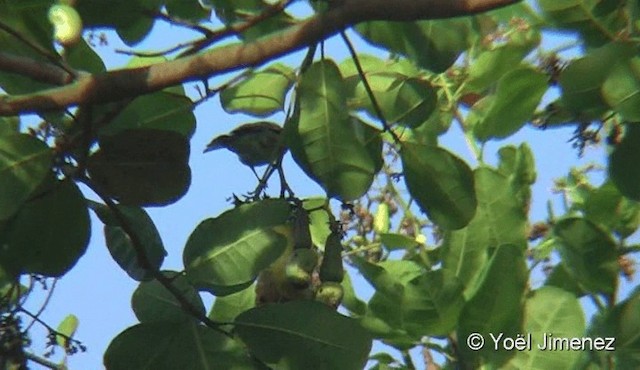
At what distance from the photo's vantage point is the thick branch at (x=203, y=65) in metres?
0.66

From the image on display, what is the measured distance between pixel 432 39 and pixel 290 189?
149 millimetres

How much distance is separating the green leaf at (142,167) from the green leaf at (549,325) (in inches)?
11.3

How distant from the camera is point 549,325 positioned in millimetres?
881

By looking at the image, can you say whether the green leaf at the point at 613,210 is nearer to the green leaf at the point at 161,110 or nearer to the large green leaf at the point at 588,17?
the large green leaf at the point at 588,17

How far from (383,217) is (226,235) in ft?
1.69

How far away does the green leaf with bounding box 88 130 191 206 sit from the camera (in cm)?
79

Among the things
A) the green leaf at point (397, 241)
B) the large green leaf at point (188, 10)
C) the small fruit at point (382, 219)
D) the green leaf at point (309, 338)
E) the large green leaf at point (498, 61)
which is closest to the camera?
the green leaf at point (309, 338)

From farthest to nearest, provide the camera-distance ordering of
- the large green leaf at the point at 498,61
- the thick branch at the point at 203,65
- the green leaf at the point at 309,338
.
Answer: the large green leaf at the point at 498,61, the green leaf at the point at 309,338, the thick branch at the point at 203,65

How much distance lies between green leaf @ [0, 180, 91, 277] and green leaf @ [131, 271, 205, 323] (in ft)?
0.20

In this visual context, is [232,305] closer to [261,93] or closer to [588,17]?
[261,93]

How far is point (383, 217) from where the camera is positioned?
1268mm

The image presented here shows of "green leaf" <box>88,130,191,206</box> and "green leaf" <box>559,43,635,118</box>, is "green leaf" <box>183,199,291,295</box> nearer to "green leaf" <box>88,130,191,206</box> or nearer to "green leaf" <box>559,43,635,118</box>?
"green leaf" <box>88,130,191,206</box>

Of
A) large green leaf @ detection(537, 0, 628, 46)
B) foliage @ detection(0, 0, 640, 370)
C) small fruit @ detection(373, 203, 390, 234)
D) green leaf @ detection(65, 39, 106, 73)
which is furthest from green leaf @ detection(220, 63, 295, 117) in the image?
small fruit @ detection(373, 203, 390, 234)

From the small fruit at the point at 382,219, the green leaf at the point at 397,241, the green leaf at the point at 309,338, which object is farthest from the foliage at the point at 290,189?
the small fruit at the point at 382,219
